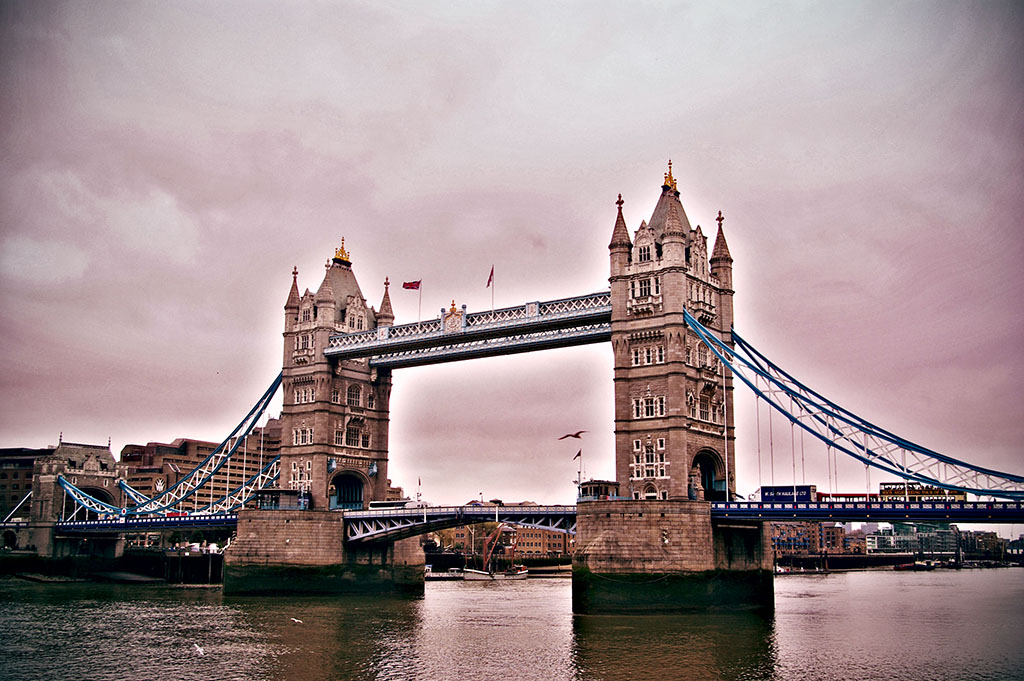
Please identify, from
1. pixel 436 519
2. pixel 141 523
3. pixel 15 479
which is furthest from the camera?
pixel 15 479

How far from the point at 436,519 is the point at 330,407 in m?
17.0

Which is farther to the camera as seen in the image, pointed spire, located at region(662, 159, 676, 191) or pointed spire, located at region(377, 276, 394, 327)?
pointed spire, located at region(377, 276, 394, 327)

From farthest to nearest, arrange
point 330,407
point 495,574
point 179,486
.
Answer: point 495,574 < point 179,486 < point 330,407

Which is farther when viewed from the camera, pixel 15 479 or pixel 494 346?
pixel 15 479

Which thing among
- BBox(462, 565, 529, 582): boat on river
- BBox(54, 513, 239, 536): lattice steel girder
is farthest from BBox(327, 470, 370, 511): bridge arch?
BBox(462, 565, 529, 582): boat on river

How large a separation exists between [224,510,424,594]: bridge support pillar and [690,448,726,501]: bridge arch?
36073 millimetres

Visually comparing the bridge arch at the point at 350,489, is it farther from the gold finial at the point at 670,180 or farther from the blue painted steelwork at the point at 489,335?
the gold finial at the point at 670,180

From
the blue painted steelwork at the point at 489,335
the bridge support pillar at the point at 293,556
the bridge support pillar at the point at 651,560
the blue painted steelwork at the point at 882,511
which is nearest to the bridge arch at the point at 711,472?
the bridge support pillar at the point at 651,560

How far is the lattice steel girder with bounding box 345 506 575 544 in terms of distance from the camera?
3319 inches

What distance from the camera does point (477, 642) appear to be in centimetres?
6359

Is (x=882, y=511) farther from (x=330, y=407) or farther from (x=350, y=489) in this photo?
(x=350, y=489)

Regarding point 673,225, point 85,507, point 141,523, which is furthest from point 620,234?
point 85,507

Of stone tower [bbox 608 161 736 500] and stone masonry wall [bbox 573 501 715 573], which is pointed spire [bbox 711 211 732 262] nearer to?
stone tower [bbox 608 161 736 500]

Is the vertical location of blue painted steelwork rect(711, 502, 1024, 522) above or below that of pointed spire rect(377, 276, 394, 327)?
below
